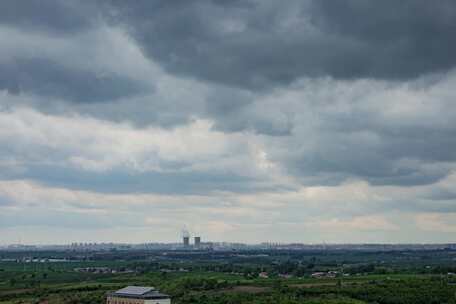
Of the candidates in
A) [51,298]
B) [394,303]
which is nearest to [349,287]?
[394,303]

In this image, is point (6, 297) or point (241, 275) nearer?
point (6, 297)

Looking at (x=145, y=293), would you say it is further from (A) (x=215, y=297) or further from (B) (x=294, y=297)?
(B) (x=294, y=297)

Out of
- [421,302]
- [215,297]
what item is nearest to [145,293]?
[215,297]

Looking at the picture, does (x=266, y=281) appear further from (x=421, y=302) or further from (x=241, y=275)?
(x=421, y=302)

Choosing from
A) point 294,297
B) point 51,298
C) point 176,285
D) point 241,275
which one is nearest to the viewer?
point 294,297

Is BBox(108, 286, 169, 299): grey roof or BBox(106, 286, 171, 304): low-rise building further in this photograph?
BBox(108, 286, 169, 299): grey roof

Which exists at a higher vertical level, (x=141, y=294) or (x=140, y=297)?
(x=141, y=294)

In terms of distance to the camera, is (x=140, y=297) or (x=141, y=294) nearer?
(x=140, y=297)

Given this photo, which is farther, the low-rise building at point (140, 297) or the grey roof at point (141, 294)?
the grey roof at point (141, 294)

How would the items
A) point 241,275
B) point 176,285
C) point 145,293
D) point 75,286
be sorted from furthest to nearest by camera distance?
1. point 241,275
2. point 75,286
3. point 176,285
4. point 145,293
